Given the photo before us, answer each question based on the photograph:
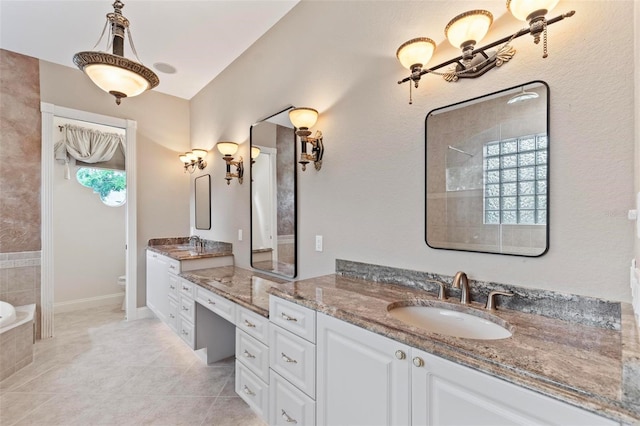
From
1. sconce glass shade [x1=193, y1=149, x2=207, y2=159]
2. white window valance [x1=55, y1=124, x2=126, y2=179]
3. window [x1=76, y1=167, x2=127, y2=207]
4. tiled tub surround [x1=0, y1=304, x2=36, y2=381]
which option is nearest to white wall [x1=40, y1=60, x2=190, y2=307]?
sconce glass shade [x1=193, y1=149, x2=207, y2=159]

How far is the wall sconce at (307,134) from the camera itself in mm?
2090

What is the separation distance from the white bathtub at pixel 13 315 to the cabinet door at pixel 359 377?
284cm

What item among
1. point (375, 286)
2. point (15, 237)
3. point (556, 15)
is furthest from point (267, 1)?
point (15, 237)

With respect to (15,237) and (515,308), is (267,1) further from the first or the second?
(15,237)

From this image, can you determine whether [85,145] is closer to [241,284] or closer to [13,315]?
[13,315]

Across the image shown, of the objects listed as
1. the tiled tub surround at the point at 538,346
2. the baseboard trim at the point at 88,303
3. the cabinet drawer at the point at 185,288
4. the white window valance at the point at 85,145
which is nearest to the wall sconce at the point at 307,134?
the tiled tub surround at the point at 538,346

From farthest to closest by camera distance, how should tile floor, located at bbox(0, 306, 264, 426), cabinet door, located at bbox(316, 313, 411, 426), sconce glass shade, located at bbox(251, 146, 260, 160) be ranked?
sconce glass shade, located at bbox(251, 146, 260, 160)
tile floor, located at bbox(0, 306, 264, 426)
cabinet door, located at bbox(316, 313, 411, 426)

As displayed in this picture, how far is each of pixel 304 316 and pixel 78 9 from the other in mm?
3124

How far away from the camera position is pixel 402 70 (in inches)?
67.1

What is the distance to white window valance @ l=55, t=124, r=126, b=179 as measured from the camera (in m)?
4.08

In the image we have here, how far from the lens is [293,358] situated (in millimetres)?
1502

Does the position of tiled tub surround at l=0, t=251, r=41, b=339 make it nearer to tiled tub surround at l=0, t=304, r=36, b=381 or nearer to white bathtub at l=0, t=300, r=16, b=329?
white bathtub at l=0, t=300, r=16, b=329

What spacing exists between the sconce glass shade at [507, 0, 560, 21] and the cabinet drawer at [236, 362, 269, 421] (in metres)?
2.16

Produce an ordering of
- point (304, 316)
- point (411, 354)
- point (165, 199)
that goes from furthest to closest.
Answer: point (165, 199)
point (304, 316)
point (411, 354)
